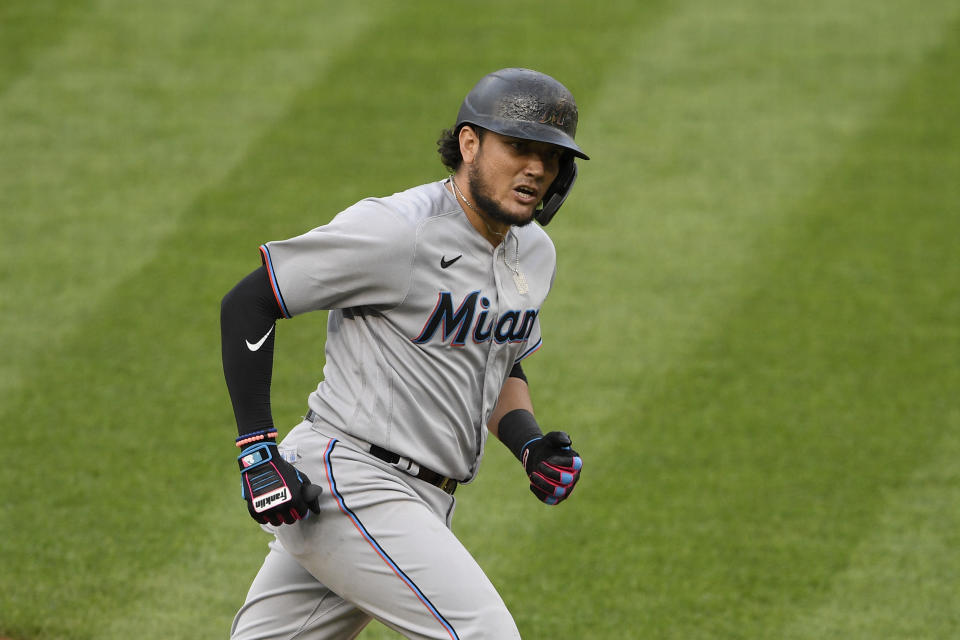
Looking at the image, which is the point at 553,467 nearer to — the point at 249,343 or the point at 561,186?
the point at 561,186

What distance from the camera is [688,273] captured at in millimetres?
6402

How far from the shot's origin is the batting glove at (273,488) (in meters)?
2.85

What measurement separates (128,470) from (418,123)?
3153mm

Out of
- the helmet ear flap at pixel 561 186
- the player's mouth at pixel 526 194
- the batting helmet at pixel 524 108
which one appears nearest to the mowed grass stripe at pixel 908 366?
the helmet ear flap at pixel 561 186

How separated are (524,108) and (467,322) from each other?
0.55m

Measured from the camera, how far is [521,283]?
10.7ft

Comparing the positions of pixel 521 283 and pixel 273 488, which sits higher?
pixel 521 283

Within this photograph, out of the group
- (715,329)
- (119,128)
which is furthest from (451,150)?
(119,128)

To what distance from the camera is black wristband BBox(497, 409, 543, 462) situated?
3422mm

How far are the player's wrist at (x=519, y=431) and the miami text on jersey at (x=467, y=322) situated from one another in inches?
13.8

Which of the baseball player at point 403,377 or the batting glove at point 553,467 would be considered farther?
the batting glove at point 553,467

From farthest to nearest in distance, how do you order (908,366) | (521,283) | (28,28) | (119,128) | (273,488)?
1. (28,28)
2. (119,128)
3. (908,366)
4. (521,283)
5. (273,488)

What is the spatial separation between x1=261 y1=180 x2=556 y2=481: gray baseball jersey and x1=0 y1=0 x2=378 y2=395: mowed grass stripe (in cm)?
304

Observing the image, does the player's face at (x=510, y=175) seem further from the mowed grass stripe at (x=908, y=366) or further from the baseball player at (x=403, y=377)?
the mowed grass stripe at (x=908, y=366)
